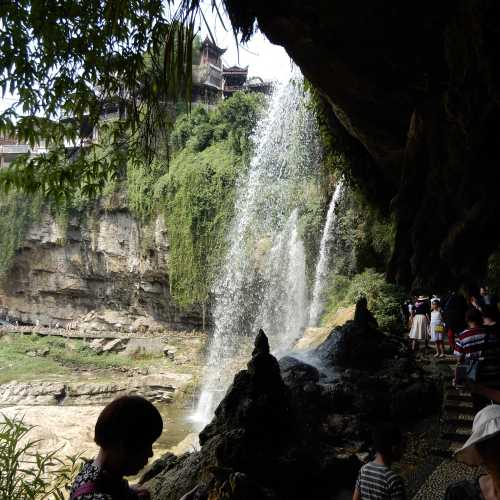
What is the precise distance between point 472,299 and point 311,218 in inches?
466

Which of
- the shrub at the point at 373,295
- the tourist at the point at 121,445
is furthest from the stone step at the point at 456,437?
the shrub at the point at 373,295

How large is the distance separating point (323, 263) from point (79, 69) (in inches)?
567

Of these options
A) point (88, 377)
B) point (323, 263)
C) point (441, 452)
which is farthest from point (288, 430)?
point (88, 377)

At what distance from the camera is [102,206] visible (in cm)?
2788

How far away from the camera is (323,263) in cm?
1714

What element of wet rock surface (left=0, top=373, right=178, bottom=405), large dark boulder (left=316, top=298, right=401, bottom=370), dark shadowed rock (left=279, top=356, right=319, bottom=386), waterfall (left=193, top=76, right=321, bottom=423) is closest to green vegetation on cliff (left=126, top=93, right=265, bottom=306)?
waterfall (left=193, top=76, right=321, bottom=423)

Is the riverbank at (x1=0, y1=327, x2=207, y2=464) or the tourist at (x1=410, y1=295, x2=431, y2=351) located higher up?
the tourist at (x1=410, y1=295, x2=431, y2=351)

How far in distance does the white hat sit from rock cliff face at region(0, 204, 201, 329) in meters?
24.1

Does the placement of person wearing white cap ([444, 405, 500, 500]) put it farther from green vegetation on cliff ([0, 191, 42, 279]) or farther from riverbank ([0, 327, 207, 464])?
green vegetation on cliff ([0, 191, 42, 279])

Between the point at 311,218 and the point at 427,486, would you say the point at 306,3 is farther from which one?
the point at 311,218

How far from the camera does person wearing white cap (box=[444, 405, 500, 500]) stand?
1.45m

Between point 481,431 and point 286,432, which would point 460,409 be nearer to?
point 286,432

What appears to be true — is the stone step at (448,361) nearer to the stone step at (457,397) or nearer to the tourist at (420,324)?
the tourist at (420,324)

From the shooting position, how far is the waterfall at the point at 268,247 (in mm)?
19172
